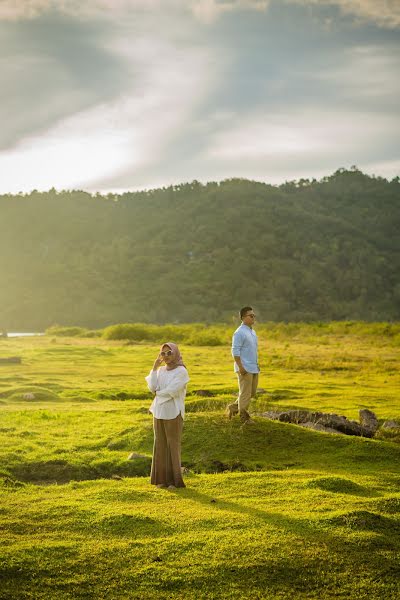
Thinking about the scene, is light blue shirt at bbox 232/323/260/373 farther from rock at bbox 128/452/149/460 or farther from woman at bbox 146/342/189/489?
woman at bbox 146/342/189/489

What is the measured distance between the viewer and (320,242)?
14850 cm

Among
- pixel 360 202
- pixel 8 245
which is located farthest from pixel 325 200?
pixel 8 245

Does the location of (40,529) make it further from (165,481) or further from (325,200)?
(325,200)

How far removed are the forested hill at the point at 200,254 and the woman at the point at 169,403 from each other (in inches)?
3998

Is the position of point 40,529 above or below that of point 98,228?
below

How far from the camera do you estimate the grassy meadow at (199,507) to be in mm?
8430

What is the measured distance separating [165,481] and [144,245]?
139 meters

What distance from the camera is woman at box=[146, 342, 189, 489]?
39.3ft

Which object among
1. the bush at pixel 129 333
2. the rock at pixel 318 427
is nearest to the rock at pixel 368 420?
the rock at pixel 318 427

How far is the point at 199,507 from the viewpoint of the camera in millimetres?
11062

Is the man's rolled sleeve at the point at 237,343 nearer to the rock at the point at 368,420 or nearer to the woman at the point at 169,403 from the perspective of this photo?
the woman at the point at 169,403

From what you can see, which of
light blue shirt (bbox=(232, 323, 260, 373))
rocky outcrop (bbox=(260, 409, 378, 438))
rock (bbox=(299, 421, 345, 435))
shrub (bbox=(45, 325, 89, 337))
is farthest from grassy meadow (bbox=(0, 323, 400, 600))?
shrub (bbox=(45, 325, 89, 337))

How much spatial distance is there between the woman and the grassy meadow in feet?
2.16

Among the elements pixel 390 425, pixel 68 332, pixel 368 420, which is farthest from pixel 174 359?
pixel 68 332
